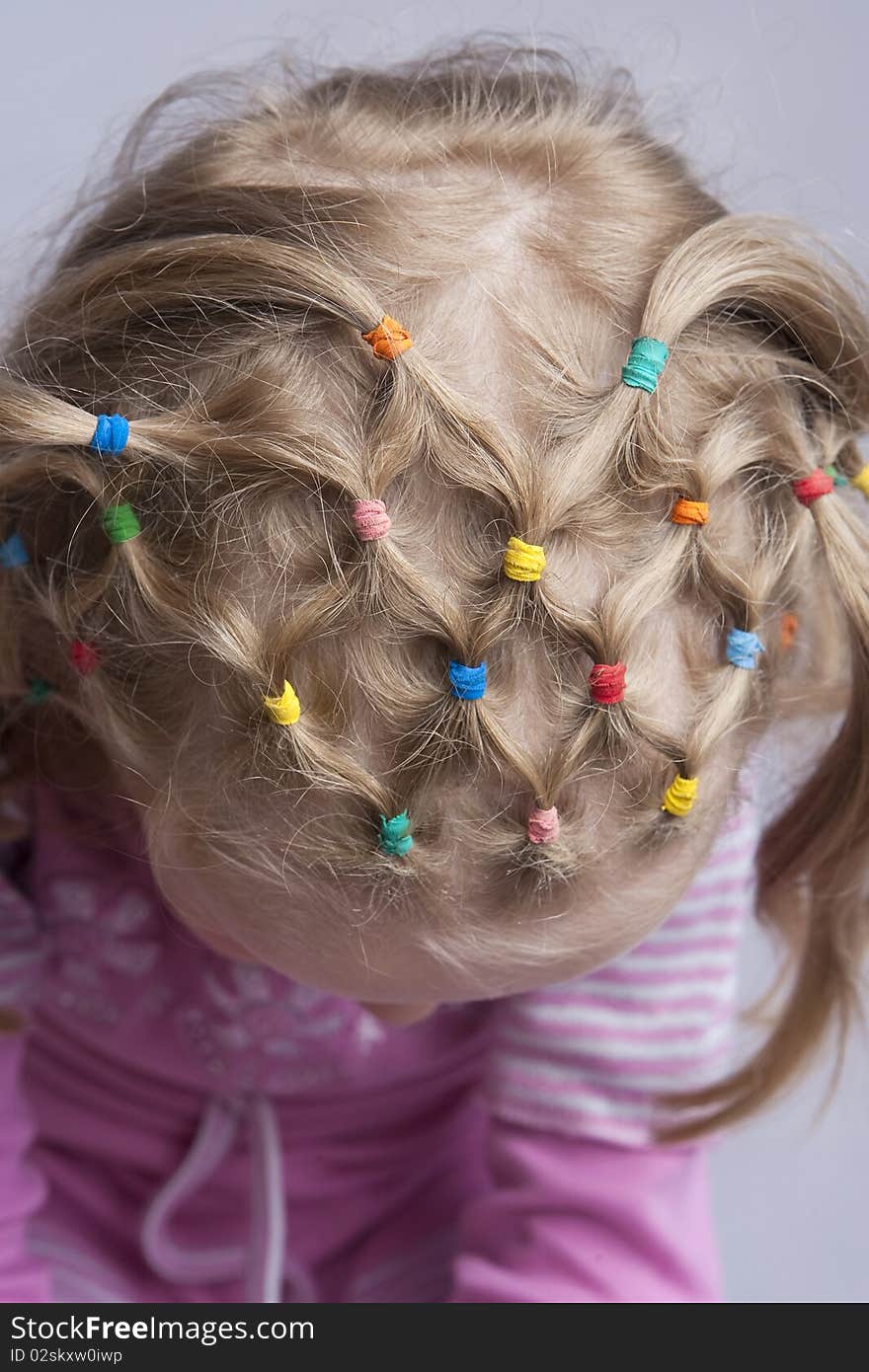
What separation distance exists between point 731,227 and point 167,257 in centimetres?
18

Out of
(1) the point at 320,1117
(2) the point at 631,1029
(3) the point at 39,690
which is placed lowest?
(1) the point at 320,1117

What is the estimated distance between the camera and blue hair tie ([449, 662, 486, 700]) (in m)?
0.42

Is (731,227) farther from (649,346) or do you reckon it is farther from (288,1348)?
(288,1348)

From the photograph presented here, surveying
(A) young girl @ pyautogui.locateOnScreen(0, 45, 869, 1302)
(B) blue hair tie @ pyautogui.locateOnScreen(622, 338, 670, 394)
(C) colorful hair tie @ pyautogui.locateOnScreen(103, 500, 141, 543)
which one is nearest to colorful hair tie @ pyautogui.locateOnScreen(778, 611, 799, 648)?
(A) young girl @ pyautogui.locateOnScreen(0, 45, 869, 1302)

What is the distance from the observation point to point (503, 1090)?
0.69 metres

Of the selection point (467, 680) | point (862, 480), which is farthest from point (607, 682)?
point (862, 480)

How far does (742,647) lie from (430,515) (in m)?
0.11

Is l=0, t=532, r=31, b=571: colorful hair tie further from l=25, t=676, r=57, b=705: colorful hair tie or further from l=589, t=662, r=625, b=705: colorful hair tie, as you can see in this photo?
l=589, t=662, r=625, b=705: colorful hair tie

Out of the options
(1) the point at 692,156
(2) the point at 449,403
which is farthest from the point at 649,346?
(1) the point at 692,156

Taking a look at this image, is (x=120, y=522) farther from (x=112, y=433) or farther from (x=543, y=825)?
(x=543, y=825)

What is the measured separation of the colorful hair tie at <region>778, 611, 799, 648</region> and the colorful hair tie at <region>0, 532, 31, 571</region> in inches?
10.4

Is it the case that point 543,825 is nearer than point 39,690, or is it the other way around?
point 543,825

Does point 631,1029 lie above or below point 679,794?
below

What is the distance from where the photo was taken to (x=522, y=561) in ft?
1.37
